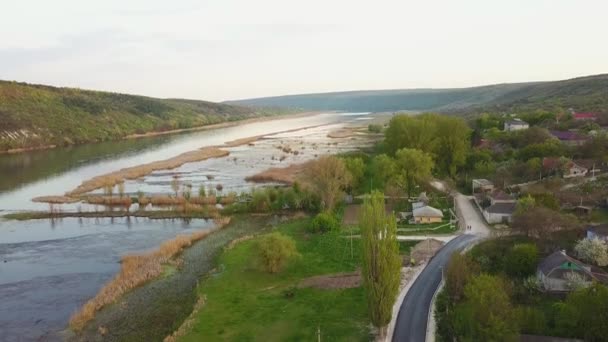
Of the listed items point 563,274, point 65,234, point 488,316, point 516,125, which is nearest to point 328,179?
point 65,234

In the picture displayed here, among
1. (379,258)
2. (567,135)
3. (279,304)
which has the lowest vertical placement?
(279,304)

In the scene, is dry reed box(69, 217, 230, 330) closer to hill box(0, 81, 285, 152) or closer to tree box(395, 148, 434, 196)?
tree box(395, 148, 434, 196)

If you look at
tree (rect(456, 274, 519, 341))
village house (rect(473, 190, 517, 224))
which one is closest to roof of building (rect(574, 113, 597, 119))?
village house (rect(473, 190, 517, 224))

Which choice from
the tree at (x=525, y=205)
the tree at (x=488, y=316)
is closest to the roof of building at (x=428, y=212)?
the tree at (x=525, y=205)

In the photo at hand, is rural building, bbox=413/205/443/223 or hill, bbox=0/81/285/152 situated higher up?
hill, bbox=0/81/285/152

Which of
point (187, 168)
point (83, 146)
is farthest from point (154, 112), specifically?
point (187, 168)

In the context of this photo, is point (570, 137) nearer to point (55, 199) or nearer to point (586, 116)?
point (586, 116)

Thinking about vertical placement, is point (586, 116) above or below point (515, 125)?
above
